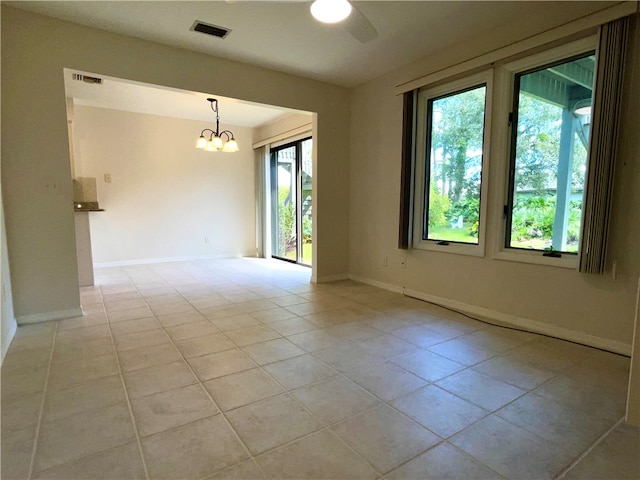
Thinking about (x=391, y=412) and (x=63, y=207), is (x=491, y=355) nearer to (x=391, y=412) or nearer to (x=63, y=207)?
(x=391, y=412)

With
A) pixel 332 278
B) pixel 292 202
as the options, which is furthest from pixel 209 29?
pixel 292 202

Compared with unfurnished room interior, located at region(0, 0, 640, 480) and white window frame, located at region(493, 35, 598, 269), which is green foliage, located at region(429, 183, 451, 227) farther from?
white window frame, located at region(493, 35, 598, 269)

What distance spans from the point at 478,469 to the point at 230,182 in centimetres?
615

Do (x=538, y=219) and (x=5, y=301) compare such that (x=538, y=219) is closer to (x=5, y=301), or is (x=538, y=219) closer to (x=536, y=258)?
(x=536, y=258)

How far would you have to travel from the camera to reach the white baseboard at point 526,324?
237cm

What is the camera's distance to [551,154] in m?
2.69

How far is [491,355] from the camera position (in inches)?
90.0

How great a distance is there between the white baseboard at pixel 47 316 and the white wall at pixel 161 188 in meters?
2.87

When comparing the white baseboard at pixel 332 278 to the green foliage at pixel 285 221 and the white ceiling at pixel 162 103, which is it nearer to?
the green foliage at pixel 285 221

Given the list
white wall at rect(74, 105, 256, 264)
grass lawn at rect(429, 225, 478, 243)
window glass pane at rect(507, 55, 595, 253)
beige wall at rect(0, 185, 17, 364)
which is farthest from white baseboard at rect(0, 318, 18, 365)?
window glass pane at rect(507, 55, 595, 253)

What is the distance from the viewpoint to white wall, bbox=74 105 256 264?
5.41 metres

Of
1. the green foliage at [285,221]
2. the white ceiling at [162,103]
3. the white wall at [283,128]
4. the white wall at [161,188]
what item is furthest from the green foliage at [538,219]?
the white wall at [161,188]

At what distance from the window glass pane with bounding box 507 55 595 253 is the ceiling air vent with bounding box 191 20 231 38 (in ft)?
8.52

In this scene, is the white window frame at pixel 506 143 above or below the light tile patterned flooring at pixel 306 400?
above
